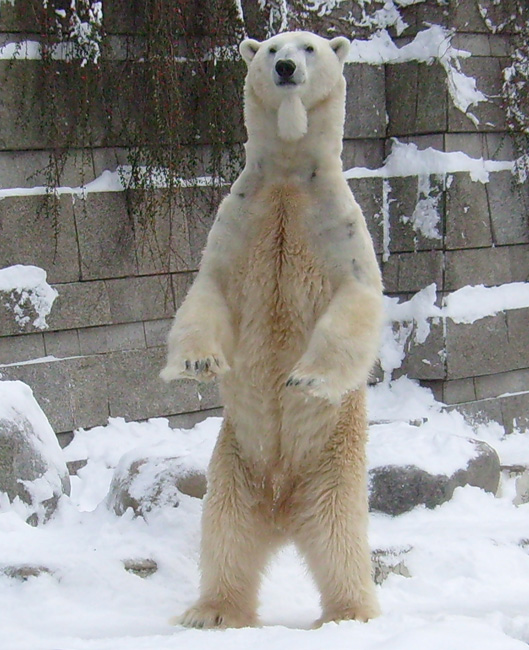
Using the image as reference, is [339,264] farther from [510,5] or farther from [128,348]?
[510,5]

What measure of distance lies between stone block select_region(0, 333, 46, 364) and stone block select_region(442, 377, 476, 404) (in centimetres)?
253

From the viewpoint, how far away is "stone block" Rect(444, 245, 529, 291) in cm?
634

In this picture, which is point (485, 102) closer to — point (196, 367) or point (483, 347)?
point (483, 347)

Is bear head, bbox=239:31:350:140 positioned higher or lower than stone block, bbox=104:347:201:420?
higher

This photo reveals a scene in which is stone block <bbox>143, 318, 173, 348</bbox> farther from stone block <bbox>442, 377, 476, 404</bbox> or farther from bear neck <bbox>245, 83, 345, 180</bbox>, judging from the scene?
bear neck <bbox>245, 83, 345, 180</bbox>

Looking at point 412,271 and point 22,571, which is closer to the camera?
point 22,571

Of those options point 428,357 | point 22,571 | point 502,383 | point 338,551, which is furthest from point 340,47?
point 502,383

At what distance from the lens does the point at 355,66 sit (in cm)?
635

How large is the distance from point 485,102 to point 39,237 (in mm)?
2919

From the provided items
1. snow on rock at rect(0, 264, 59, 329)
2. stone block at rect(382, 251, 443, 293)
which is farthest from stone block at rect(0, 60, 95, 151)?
stone block at rect(382, 251, 443, 293)

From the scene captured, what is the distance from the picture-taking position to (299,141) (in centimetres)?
333

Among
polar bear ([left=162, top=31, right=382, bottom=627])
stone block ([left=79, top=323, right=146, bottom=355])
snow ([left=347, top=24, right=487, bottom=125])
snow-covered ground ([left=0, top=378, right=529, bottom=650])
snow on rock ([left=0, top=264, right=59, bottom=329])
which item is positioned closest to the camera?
snow-covered ground ([left=0, top=378, right=529, bottom=650])

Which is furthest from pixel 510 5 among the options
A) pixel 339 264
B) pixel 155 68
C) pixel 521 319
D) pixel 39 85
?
pixel 339 264

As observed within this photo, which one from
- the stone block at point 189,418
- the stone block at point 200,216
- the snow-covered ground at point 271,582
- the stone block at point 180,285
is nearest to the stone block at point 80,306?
the stone block at point 180,285
